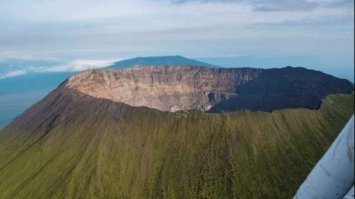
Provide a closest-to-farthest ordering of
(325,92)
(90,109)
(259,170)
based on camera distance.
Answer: (259,170) → (90,109) → (325,92)

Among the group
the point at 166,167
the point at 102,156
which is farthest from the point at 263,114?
the point at 102,156

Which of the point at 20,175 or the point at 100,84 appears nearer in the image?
the point at 20,175

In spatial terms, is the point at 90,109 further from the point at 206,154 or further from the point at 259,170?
the point at 259,170
